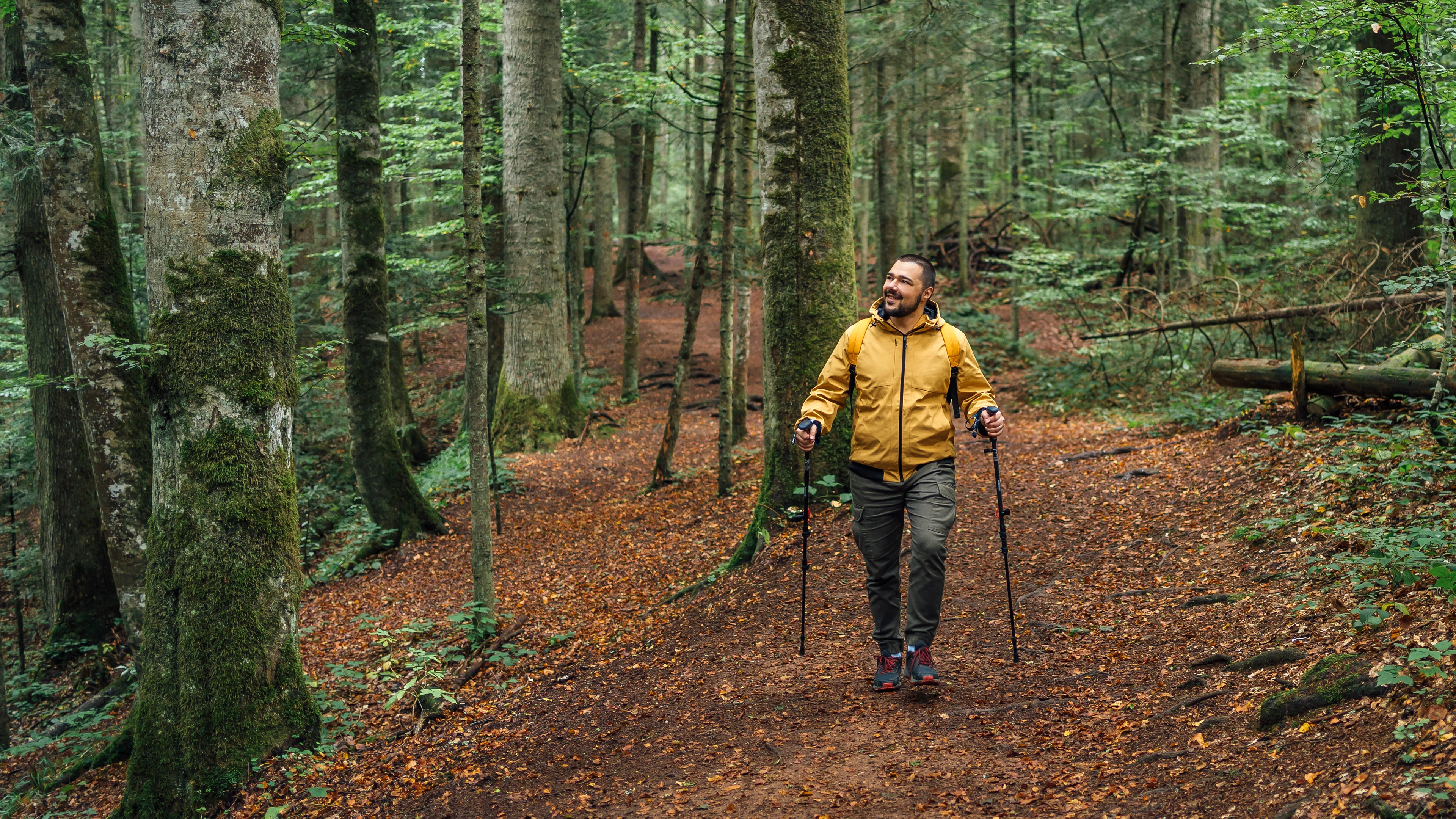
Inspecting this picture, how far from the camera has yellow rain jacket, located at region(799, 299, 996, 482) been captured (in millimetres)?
4605

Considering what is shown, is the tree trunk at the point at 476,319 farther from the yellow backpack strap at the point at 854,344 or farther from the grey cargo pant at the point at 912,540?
the grey cargo pant at the point at 912,540

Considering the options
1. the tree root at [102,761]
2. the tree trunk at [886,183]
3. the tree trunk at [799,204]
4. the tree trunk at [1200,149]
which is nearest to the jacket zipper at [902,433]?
the tree trunk at [799,204]

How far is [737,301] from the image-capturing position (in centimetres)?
1395

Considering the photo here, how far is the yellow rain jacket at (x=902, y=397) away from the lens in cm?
461

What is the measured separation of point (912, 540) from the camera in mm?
4707

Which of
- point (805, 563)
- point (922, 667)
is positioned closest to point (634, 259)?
point (805, 563)

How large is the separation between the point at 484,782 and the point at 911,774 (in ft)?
7.60

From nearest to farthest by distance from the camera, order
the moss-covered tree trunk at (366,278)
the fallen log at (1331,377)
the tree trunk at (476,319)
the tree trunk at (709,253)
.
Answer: the tree trunk at (476,319)
the fallen log at (1331,377)
the moss-covered tree trunk at (366,278)
the tree trunk at (709,253)

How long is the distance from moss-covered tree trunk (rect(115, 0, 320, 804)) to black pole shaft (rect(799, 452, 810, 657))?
311 cm

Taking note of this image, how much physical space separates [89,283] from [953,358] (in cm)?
762

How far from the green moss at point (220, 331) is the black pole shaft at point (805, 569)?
3187 millimetres

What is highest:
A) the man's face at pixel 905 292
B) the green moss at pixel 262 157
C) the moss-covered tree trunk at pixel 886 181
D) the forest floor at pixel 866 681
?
the moss-covered tree trunk at pixel 886 181

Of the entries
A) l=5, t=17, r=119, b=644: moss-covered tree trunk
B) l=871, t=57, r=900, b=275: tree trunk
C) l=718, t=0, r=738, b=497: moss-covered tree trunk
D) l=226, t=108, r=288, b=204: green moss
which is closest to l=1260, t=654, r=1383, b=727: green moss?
l=226, t=108, r=288, b=204: green moss

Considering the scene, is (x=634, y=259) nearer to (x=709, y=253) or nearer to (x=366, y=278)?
(x=709, y=253)
